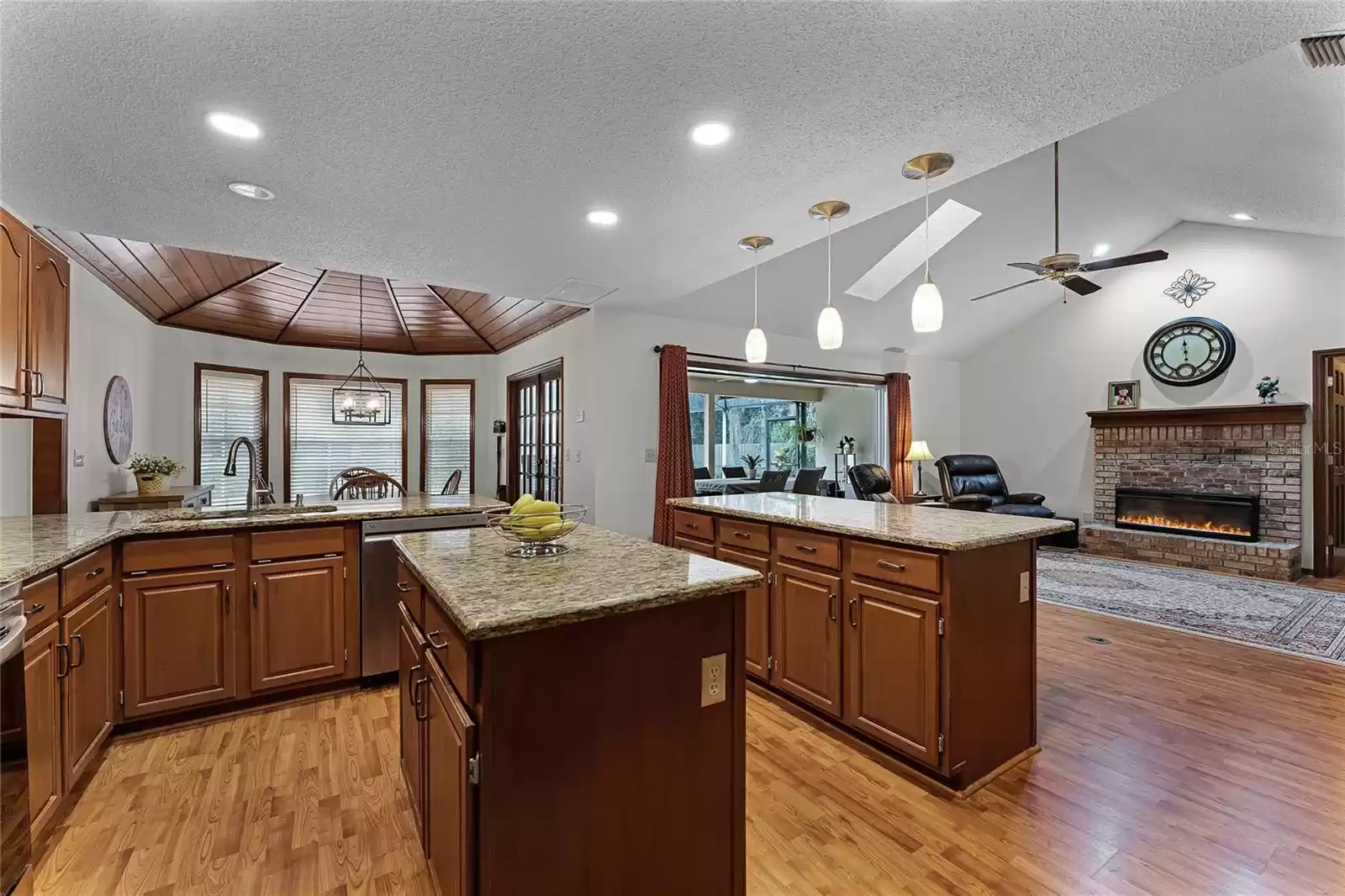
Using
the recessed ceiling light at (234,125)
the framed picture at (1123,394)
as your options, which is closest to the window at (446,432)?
the recessed ceiling light at (234,125)

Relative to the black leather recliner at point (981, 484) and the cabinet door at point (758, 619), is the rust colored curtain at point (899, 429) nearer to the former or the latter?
the black leather recliner at point (981, 484)

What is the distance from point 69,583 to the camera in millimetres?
1982

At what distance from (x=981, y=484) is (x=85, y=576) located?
8.15 m

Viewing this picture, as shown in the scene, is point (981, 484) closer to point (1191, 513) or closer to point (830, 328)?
point (1191, 513)

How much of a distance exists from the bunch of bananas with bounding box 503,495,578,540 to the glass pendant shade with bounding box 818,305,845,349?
1.65 m

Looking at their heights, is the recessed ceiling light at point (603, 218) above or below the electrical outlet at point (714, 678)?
above

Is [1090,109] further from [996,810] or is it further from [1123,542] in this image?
[1123,542]

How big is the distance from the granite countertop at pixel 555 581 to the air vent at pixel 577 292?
273 centimetres

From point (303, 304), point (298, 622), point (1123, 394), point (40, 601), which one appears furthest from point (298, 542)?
point (1123, 394)

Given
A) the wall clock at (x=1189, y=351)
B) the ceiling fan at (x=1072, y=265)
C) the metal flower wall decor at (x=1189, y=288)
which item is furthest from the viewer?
the metal flower wall decor at (x=1189, y=288)

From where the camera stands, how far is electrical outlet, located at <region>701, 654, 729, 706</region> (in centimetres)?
146

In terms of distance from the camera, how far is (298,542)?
2.77m

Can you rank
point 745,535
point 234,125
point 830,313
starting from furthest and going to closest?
1. point 745,535
2. point 830,313
3. point 234,125

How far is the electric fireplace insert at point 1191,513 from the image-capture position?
234 inches
